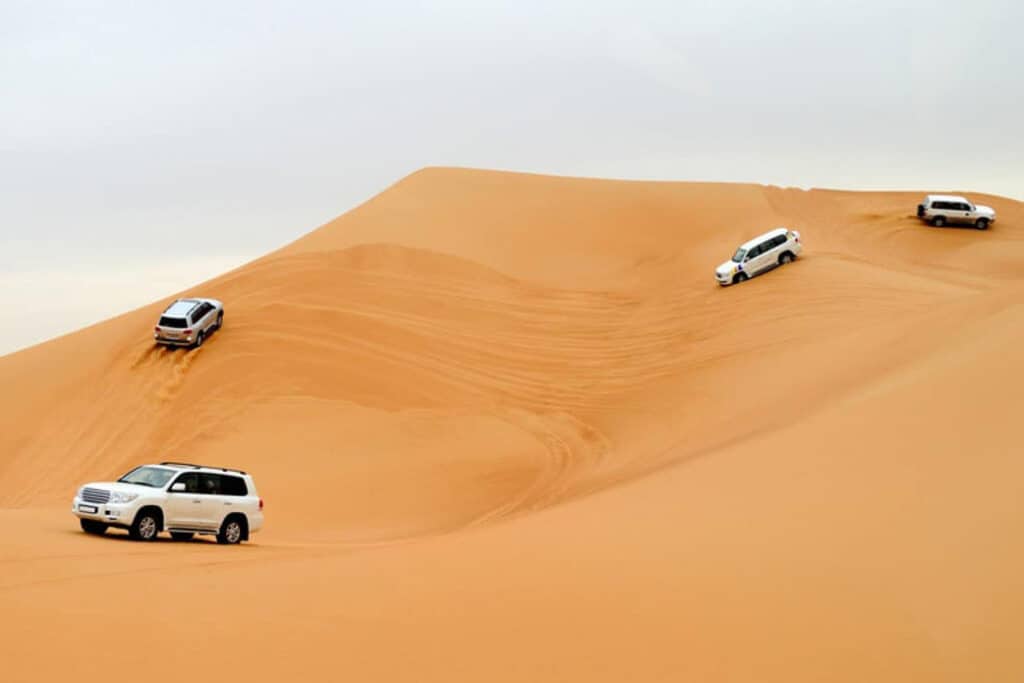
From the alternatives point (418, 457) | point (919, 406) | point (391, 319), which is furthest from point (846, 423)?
point (391, 319)

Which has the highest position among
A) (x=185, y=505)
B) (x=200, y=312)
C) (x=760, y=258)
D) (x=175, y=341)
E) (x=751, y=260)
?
(x=760, y=258)

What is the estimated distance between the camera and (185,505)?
20.2m

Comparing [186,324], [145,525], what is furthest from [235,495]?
[186,324]

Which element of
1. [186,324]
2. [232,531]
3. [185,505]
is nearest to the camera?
[185,505]

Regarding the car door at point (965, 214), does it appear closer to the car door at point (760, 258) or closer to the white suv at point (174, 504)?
the car door at point (760, 258)

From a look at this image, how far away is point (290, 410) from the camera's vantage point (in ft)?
117

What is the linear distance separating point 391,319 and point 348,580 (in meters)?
29.4

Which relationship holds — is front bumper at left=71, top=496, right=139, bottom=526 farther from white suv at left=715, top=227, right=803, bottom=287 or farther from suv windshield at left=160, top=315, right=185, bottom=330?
white suv at left=715, top=227, right=803, bottom=287

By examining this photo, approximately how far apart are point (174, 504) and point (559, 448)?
48.6 feet

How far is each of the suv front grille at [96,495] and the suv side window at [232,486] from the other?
231cm

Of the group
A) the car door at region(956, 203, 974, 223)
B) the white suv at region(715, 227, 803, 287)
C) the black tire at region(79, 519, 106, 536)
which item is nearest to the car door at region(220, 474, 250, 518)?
the black tire at region(79, 519, 106, 536)

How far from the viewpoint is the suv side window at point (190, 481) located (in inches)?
800

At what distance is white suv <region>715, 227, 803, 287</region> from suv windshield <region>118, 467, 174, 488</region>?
26.7 m

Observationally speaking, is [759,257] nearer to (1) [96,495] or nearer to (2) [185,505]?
(2) [185,505]
